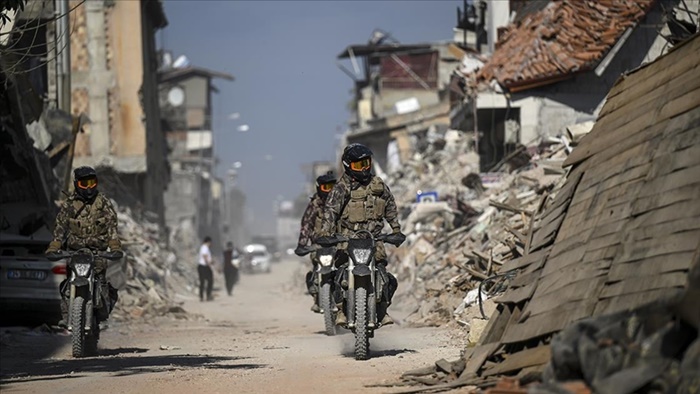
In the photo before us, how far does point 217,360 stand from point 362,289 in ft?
6.96

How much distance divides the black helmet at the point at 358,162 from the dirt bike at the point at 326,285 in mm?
3849

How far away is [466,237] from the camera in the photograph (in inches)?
958

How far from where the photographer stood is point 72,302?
47.7 feet

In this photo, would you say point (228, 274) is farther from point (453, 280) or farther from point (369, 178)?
point (369, 178)

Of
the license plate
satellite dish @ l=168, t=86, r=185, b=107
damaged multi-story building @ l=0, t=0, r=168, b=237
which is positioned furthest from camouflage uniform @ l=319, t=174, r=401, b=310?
satellite dish @ l=168, t=86, r=185, b=107

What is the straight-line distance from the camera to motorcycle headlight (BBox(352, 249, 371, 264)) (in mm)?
12930

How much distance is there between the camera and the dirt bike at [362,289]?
A: 42.2 ft

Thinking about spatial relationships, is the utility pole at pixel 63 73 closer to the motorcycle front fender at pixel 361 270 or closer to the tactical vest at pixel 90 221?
the tactical vest at pixel 90 221

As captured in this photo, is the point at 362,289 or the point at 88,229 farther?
the point at 88,229

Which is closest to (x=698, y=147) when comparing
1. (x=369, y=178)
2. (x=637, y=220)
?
(x=637, y=220)

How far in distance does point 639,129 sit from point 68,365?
268 inches

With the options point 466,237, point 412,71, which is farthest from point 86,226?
point 412,71

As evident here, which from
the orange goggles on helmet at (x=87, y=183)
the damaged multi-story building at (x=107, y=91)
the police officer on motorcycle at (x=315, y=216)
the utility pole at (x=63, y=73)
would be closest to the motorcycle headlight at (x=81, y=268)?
the orange goggles on helmet at (x=87, y=183)

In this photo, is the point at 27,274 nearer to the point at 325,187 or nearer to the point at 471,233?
the point at 325,187
